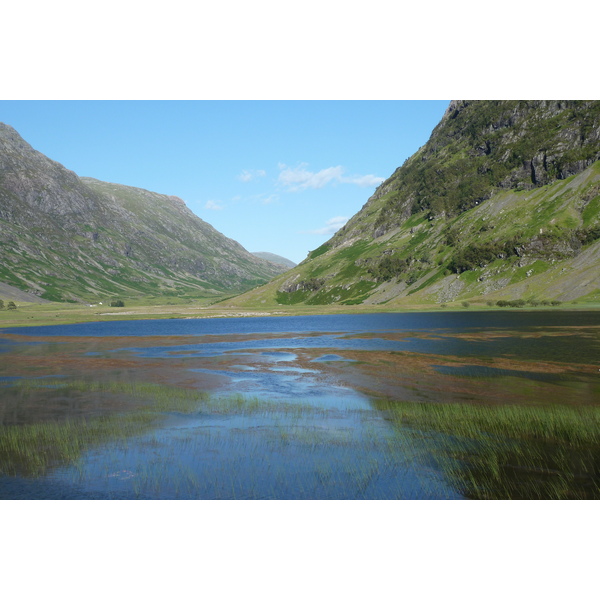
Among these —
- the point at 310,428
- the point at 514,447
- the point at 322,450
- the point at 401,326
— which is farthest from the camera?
the point at 401,326

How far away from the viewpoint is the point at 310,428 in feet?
108

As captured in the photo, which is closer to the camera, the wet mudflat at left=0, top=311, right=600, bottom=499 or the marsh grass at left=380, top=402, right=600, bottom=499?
the marsh grass at left=380, top=402, right=600, bottom=499

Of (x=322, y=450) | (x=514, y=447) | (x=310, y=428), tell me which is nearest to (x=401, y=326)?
(x=310, y=428)

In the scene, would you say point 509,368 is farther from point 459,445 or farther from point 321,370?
point 459,445

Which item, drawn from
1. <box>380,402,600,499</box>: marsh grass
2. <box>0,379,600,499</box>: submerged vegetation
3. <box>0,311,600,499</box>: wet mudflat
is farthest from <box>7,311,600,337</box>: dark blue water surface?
<box>0,379,600,499</box>: submerged vegetation

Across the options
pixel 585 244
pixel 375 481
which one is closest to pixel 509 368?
pixel 375 481

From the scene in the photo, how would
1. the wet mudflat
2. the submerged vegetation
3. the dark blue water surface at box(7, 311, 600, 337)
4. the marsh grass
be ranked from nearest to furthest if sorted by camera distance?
the marsh grass < the submerged vegetation < the wet mudflat < the dark blue water surface at box(7, 311, 600, 337)

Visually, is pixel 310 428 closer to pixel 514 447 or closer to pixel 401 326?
pixel 514 447

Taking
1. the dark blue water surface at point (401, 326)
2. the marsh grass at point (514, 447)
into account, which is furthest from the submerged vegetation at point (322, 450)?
the dark blue water surface at point (401, 326)

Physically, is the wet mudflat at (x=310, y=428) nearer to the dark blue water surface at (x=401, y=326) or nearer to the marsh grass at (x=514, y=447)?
the marsh grass at (x=514, y=447)

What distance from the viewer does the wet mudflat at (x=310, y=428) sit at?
893 inches

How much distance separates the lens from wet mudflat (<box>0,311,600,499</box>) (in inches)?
893

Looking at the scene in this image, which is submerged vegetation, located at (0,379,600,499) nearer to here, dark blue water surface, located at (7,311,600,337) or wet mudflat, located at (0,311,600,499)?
wet mudflat, located at (0,311,600,499)

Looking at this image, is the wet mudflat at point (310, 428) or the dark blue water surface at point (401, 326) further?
the dark blue water surface at point (401, 326)
